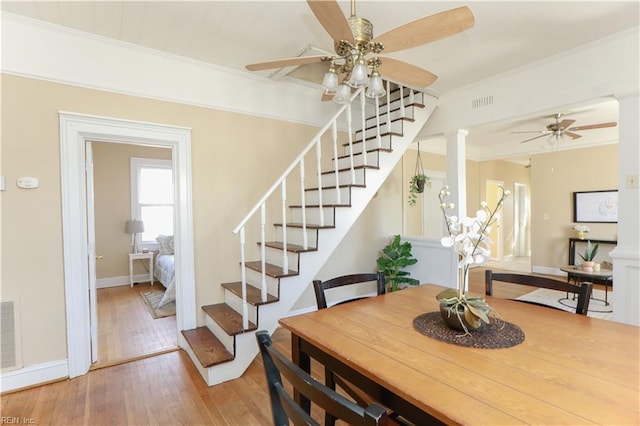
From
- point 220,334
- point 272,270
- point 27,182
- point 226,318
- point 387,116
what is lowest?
point 220,334

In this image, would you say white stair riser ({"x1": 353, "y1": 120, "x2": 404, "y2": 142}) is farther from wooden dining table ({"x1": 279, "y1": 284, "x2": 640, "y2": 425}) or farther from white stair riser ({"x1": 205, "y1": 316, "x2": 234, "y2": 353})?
white stair riser ({"x1": 205, "y1": 316, "x2": 234, "y2": 353})

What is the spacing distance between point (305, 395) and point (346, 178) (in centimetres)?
264

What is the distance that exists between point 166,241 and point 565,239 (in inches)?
291

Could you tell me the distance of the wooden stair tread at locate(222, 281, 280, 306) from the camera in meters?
2.56

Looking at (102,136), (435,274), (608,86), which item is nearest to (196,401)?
(102,136)

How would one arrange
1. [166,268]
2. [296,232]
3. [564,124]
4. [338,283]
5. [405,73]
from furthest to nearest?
[166,268] → [564,124] → [296,232] → [405,73] → [338,283]

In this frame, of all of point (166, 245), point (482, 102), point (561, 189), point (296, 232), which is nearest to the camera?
point (296, 232)

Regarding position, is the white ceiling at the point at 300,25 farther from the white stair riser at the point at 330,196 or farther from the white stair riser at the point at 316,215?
the white stair riser at the point at 316,215

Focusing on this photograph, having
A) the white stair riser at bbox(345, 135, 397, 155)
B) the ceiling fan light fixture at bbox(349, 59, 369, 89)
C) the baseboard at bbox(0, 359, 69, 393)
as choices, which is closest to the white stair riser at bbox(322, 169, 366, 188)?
the white stair riser at bbox(345, 135, 397, 155)

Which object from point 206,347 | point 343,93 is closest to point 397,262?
point 206,347

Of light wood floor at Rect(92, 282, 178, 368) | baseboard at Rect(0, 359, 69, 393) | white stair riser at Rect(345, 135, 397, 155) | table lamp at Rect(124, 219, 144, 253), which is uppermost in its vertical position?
white stair riser at Rect(345, 135, 397, 155)

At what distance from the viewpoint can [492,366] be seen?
1.07m

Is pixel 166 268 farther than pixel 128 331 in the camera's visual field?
Yes

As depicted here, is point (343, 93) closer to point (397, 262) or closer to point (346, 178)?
point (346, 178)
